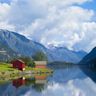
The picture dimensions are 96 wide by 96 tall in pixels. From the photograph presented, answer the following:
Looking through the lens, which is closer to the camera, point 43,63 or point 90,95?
point 90,95

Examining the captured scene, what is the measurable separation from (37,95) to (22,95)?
2.75 metres

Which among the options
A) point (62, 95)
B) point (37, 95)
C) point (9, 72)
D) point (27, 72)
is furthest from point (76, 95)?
point (27, 72)

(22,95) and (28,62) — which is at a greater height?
(28,62)

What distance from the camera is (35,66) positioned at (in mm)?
190625

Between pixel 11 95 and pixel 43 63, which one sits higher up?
pixel 43 63

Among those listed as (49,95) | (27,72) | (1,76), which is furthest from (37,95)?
(27,72)

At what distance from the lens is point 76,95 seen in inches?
2463

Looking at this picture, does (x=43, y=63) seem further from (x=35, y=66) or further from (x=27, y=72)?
(x=27, y=72)

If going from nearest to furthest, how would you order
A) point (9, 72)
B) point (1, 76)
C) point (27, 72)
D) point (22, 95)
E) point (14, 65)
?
point (22, 95) → point (1, 76) → point (9, 72) → point (27, 72) → point (14, 65)

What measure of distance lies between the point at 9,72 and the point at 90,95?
2391 inches

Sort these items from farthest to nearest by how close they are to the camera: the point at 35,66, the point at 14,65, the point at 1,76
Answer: the point at 35,66, the point at 14,65, the point at 1,76

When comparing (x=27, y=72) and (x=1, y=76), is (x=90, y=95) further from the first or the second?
(x=27, y=72)

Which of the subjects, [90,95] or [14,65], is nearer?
[90,95]

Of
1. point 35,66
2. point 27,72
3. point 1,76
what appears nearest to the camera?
point 1,76
